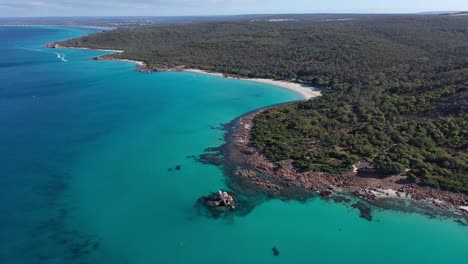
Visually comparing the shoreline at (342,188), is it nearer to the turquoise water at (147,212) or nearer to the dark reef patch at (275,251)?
the turquoise water at (147,212)

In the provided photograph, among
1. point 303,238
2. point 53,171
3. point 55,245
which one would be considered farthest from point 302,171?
point 53,171

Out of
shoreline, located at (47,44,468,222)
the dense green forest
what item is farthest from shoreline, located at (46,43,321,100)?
shoreline, located at (47,44,468,222)

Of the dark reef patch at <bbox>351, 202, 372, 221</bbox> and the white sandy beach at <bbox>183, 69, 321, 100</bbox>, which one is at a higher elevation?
the white sandy beach at <bbox>183, 69, 321, 100</bbox>

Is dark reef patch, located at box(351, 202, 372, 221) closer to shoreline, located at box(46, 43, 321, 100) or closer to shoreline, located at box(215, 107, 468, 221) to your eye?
shoreline, located at box(215, 107, 468, 221)

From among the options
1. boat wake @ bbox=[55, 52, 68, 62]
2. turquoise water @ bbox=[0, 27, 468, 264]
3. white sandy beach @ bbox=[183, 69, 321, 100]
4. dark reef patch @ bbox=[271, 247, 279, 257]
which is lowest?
dark reef patch @ bbox=[271, 247, 279, 257]

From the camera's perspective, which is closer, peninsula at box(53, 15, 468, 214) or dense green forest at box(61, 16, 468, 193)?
peninsula at box(53, 15, 468, 214)

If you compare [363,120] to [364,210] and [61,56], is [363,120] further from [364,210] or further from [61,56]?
[61,56]

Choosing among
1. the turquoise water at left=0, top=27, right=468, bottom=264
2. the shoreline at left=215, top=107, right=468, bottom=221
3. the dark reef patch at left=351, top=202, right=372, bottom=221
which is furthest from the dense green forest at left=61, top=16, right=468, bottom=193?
the turquoise water at left=0, top=27, right=468, bottom=264

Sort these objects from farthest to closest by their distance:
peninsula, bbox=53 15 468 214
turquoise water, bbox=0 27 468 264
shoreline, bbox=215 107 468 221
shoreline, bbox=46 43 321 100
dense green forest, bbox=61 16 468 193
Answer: shoreline, bbox=46 43 321 100
dense green forest, bbox=61 16 468 193
peninsula, bbox=53 15 468 214
shoreline, bbox=215 107 468 221
turquoise water, bbox=0 27 468 264

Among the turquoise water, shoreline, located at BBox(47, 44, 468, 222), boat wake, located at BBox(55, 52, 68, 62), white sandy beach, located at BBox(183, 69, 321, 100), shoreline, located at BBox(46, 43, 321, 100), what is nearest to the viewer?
the turquoise water
